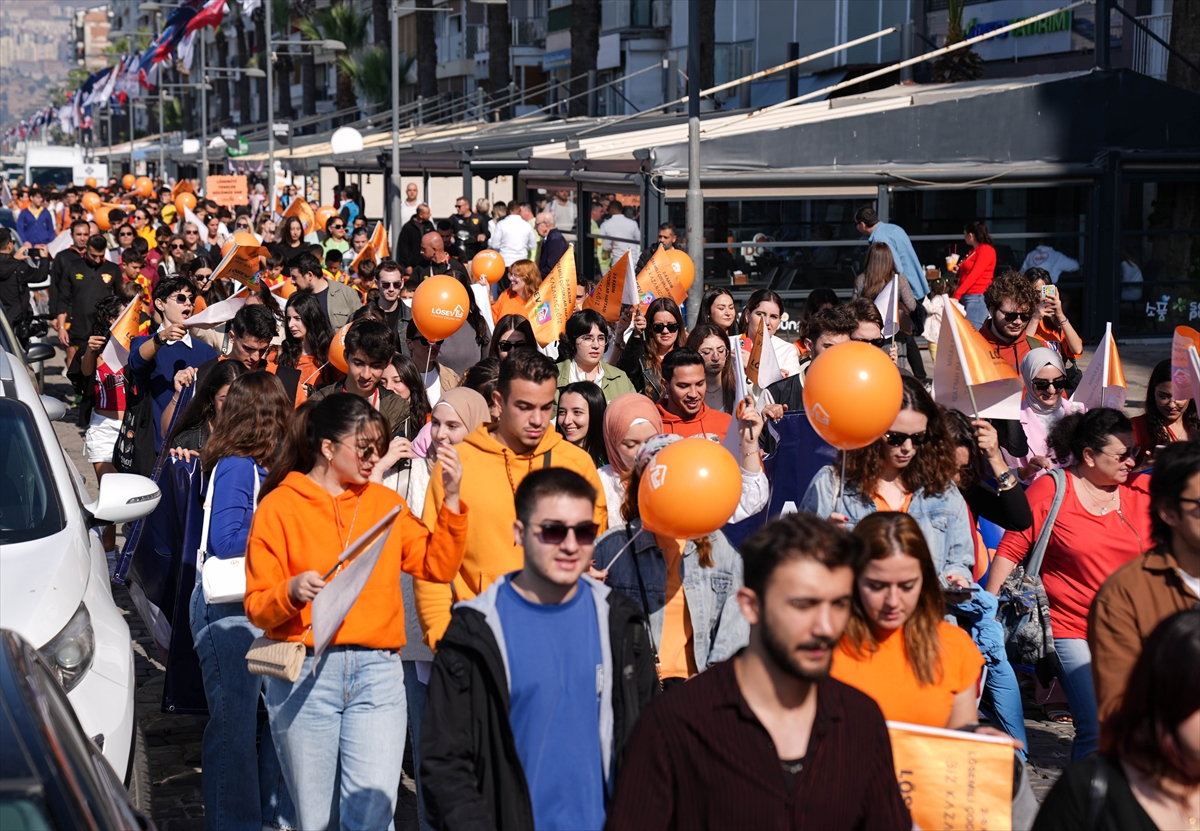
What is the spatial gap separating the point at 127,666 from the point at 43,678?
4.54 ft

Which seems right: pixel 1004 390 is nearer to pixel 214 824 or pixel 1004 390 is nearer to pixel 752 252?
pixel 214 824

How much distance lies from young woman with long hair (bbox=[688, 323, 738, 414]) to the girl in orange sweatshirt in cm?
343

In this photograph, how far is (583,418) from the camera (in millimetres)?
6113

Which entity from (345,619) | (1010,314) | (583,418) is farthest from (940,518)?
(1010,314)

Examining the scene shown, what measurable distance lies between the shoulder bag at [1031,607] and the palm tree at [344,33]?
5355cm

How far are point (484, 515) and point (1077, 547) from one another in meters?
2.17

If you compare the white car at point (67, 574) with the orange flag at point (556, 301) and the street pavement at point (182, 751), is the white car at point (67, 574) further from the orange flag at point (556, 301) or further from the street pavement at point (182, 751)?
the orange flag at point (556, 301)

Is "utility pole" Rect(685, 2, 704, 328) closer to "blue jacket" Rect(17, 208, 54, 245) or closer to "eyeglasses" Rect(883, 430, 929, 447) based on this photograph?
"eyeglasses" Rect(883, 430, 929, 447)

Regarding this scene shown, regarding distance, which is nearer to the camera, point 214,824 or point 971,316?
point 214,824

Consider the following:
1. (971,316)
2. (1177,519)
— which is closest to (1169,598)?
(1177,519)

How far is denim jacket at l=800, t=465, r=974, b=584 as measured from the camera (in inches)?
195

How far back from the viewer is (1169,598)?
13.3 ft

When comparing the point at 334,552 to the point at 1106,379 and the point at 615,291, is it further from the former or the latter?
the point at 615,291

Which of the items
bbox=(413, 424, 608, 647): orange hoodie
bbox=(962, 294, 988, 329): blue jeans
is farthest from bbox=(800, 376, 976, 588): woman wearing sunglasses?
bbox=(962, 294, 988, 329): blue jeans
